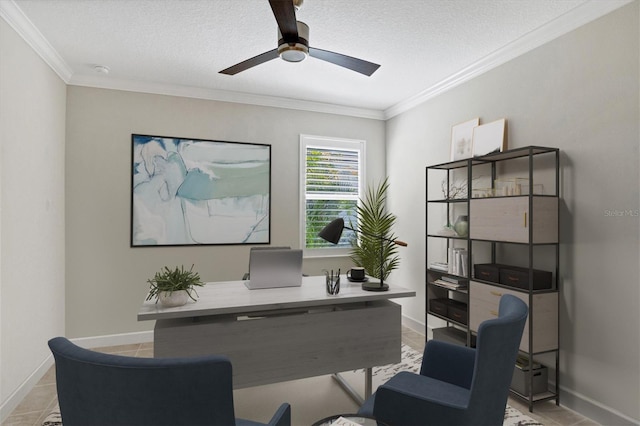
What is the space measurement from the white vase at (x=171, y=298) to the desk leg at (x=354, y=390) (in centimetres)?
137

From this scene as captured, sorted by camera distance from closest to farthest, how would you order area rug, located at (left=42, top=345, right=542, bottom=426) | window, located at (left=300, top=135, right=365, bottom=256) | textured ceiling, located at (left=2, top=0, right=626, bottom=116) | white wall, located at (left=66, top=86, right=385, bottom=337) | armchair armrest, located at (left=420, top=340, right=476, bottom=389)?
armchair armrest, located at (left=420, top=340, right=476, bottom=389) < area rug, located at (left=42, top=345, right=542, bottom=426) < textured ceiling, located at (left=2, top=0, right=626, bottom=116) < white wall, located at (left=66, top=86, right=385, bottom=337) < window, located at (left=300, top=135, right=365, bottom=256)

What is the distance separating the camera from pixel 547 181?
9.25 ft

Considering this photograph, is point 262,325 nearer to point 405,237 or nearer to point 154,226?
point 154,226

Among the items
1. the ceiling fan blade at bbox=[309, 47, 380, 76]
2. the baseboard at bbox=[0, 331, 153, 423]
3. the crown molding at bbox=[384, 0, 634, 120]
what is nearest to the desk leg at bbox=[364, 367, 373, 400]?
the ceiling fan blade at bbox=[309, 47, 380, 76]

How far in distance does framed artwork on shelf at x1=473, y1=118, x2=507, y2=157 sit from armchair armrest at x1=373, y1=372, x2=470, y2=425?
2.21 metres

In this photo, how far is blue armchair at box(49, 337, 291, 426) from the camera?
1063 millimetres

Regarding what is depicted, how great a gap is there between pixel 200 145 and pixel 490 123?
302cm

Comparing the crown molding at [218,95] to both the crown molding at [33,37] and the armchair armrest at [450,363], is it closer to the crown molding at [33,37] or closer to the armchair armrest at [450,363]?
the crown molding at [33,37]

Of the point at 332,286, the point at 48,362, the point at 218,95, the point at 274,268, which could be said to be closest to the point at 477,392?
the point at 332,286

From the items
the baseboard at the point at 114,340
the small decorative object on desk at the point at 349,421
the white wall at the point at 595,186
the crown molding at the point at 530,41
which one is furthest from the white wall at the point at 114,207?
the white wall at the point at 595,186

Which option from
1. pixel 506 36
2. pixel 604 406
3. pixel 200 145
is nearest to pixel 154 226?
pixel 200 145

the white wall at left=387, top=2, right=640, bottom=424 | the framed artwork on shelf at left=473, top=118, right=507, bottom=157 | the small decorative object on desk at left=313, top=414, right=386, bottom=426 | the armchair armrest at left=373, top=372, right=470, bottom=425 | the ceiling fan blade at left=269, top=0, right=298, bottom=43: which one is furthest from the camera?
the framed artwork on shelf at left=473, top=118, right=507, bottom=157

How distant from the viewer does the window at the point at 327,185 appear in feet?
15.2

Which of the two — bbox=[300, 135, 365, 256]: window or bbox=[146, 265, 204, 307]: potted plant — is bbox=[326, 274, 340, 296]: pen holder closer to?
bbox=[146, 265, 204, 307]: potted plant
